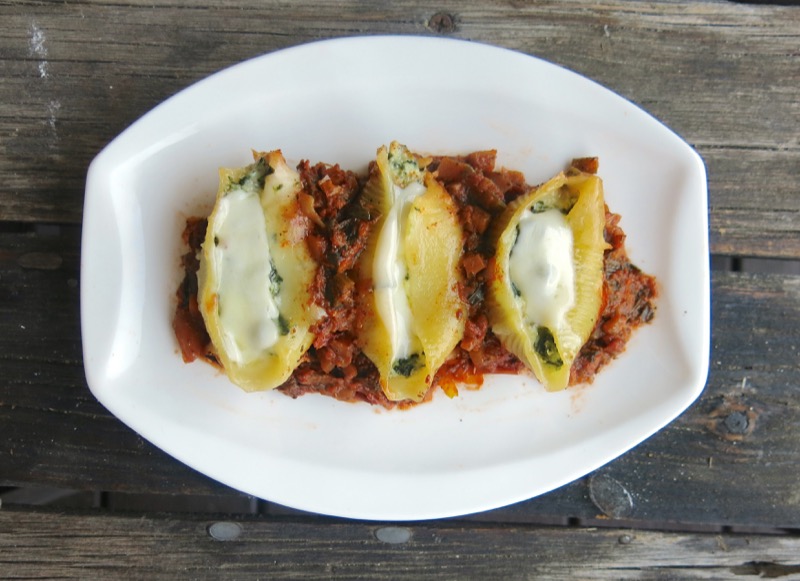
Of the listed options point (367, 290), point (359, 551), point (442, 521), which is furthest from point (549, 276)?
point (359, 551)

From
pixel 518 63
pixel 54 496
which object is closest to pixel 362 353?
pixel 518 63

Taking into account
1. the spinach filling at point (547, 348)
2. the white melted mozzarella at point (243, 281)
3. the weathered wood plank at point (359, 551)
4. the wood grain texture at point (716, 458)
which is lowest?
the weathered wood plank at point (359, 551)

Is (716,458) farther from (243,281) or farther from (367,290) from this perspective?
(243,281)

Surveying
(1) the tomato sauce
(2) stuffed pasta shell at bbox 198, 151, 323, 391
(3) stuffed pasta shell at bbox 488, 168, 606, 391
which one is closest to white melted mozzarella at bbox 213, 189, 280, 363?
(2) stuffed pasta shell at bbox 198, 151, 323, 391

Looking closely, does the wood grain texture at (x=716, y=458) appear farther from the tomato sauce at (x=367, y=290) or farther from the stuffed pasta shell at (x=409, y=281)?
the stuffed pasta shell at (x=409, y=281)

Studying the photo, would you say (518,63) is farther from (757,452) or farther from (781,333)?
(757,452)

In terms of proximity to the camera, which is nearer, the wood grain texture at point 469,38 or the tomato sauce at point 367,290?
the tomato sauce at point 367,290

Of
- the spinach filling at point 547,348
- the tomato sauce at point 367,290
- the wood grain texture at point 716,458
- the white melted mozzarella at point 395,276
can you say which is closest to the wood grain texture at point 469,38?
the wood grain texture at point 716,458
